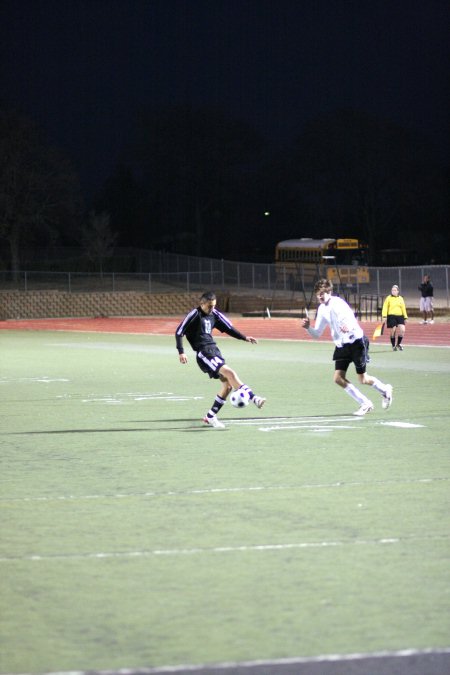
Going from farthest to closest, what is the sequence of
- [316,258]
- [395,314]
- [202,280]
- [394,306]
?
1. [202,280]
2. [316,258]
3. [395,314]
4. [394,306]

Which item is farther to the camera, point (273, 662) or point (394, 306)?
point (394, 306)

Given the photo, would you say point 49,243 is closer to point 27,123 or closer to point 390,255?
point 27,123

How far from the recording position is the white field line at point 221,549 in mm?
7812

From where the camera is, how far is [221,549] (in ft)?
26.3

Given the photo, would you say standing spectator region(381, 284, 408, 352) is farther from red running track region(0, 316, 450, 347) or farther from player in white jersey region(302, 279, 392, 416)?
player in white jersey region(302, 279, 392, 416)

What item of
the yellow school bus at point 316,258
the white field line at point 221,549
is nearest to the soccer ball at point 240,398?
the white field line at point 221,549

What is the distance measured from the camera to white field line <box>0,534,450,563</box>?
25.6 ft

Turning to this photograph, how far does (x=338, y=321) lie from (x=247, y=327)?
32.7 m

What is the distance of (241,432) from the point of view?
14.9 m

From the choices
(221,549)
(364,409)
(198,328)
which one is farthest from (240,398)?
(221,549)

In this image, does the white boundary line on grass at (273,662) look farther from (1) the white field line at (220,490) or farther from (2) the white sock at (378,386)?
(2) the white sock at (378,386)

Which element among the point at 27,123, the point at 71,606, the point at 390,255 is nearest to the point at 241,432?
the point at 71,606

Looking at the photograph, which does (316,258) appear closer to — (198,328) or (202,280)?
(202,280)

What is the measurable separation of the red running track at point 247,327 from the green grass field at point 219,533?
827 inches
